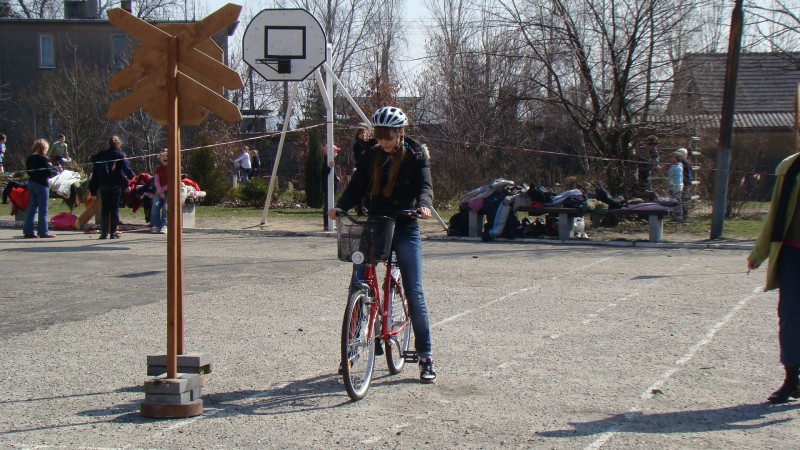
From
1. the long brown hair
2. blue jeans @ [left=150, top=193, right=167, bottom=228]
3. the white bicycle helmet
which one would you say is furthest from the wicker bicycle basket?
blue jeans @ [left=150, top=193, right=167, bottom=228]

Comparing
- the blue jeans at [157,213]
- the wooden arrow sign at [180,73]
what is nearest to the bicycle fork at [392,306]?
the wooden arrow sign at [180,73]

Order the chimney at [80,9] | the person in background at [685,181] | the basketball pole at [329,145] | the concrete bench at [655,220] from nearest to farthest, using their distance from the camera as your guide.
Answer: the concrete bench at [655,220] → the basketball pole at [329,145] → the person in background at [685,181] → the chimney at [80,9]

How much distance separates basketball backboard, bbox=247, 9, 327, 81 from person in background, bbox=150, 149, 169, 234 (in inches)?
105

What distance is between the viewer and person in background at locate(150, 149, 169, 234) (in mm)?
18469

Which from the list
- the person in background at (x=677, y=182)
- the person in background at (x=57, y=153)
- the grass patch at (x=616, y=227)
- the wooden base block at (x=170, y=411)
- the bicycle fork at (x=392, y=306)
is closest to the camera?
the wooden base block at (x=170, y=411)

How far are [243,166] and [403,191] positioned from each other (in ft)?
87.6

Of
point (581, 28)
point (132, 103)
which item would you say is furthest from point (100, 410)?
point (581, 28)

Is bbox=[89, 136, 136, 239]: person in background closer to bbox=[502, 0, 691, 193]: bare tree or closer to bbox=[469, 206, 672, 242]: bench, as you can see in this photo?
bbox=[469, 206, 672, 242]: bench

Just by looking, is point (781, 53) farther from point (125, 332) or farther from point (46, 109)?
point (46, 109)

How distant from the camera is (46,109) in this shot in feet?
126

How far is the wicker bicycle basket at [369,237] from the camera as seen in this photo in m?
6.41

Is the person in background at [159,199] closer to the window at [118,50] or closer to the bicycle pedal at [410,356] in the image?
the bicycle pedal at [410,356]

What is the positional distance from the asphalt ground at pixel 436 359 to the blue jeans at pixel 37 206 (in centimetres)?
387

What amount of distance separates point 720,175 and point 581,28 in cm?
528
